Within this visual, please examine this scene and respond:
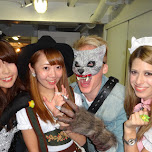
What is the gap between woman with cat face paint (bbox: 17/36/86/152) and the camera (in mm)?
1384

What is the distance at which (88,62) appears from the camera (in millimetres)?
1642

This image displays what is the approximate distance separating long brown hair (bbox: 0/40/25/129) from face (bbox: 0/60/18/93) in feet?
0.13

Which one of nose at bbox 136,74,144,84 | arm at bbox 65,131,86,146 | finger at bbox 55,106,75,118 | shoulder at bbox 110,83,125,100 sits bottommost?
arm at bbox 65,131,86,146

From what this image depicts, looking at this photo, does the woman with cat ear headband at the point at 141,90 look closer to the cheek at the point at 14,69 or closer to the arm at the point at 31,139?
the arm at the point at 31,139

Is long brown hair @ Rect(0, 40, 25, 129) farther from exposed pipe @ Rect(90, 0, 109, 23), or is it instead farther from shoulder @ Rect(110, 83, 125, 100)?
exposed pipe @ Rect(90, 0, 109, 23)

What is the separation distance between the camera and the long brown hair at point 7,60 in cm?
150

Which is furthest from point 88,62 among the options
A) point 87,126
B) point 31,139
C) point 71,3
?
point 71,3

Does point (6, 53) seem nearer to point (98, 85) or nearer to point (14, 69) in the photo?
point (14, 69)

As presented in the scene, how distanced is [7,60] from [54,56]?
0.40 m

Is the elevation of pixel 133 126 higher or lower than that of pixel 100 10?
lower

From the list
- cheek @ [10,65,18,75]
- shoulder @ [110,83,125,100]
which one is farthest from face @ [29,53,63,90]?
shoulder @ [110,83,125,100]

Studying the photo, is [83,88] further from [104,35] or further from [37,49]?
[104,35]

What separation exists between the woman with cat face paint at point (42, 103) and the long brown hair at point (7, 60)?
0.35 feet

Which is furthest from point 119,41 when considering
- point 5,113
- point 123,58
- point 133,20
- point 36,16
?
point 5,113
